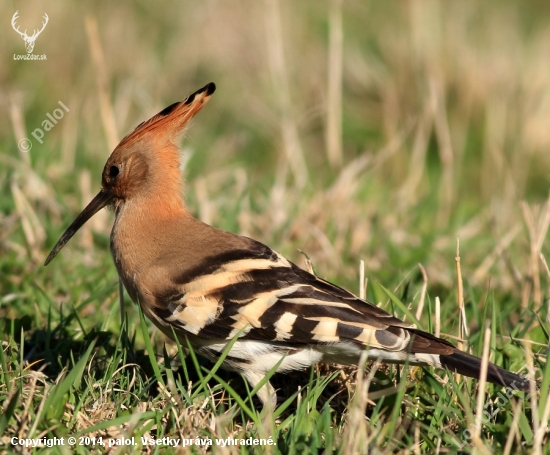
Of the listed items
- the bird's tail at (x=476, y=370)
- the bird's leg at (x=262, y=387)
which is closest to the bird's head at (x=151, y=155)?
the bird's leg at (x=262, y=387)

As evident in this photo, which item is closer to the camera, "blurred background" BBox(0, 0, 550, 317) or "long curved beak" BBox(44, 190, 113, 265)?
"long curved beak" BBox(44, 190, 113, 265)

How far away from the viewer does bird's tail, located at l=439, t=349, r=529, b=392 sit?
2.33 m

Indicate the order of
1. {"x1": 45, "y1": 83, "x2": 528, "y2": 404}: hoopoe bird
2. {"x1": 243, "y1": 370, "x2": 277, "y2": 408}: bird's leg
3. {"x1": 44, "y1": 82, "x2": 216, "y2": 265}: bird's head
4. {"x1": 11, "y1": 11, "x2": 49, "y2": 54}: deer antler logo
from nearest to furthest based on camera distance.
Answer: {"x1": 45, "y1": 83, "x2": 528, "y2": 404}: hoopoe bird < {"x1": 243, "y1": 370, "x2": 277, "y2": 408}: bird's leg < {"x1": 44, "y1": 82, "x2": 216, "y2": 265}: bird's head < {"x1": 11, "y1": 11, "x2": 49, "y2": 54}: deer antler logo

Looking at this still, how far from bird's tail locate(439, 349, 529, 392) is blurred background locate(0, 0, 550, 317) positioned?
93cm

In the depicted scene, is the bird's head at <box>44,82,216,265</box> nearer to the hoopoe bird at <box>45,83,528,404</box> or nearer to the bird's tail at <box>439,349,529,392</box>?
the hoopoe bird at <box>45,83,528,404</box>

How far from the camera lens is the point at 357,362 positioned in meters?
2.54

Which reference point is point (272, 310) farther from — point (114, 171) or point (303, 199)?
point (303, 199)

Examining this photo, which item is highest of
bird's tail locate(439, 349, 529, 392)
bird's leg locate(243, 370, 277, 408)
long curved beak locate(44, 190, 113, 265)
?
long curved beak locate(44, 190, 113, 265)

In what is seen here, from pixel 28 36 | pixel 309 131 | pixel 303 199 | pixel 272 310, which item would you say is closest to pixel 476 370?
pixel 272 310

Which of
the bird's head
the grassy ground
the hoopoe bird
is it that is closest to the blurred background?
the grassy ground

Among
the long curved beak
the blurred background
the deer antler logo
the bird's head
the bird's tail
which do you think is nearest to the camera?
the bird's tail

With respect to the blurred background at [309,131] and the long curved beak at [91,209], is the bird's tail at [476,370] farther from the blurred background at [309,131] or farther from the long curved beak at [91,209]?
the long curved beak at [91,209]

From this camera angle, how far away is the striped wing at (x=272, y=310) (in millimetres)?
2451

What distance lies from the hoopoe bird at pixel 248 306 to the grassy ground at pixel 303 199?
11 cm
